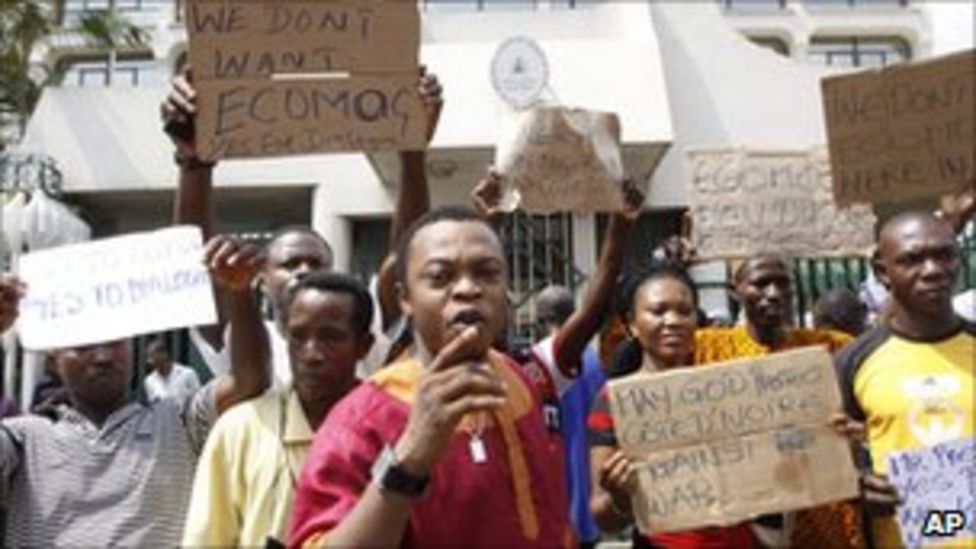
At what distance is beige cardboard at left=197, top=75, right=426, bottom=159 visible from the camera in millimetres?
3289

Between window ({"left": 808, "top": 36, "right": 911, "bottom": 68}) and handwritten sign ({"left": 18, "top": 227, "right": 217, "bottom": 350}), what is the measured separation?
2657cm

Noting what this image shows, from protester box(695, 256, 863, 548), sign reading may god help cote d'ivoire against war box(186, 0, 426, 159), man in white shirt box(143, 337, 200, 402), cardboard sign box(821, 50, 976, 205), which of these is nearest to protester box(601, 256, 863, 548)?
protester box(695, 256, 863, 548)

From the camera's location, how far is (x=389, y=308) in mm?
3426

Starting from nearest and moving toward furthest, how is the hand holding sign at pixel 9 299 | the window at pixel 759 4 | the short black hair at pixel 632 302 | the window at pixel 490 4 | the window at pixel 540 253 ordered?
the hand holding sign at pixel 9 299 → the short black hair at pixel 632 302 → the window at pixel 540 253 → the window at pixel 490 4 → the window at pixel 759 4

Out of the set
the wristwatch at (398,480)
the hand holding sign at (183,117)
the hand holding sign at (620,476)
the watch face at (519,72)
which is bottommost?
the hand holding sign at (620,476)

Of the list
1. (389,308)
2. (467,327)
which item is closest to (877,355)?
(389,308)

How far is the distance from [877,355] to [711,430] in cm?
61

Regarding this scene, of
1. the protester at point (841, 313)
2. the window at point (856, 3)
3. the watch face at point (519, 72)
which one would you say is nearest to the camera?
the protester at point (841, 313)

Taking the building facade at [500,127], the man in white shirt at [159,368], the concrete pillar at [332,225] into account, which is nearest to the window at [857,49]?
the building facade at [500,127]

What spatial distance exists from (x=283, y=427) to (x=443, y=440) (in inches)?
37.8

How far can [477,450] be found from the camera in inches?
77.7

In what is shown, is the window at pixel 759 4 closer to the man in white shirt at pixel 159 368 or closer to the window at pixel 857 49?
the window at pixel 857 49

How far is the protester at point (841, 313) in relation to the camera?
19.0ft

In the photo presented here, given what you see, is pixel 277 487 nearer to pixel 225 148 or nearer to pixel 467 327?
pixel 467 327
